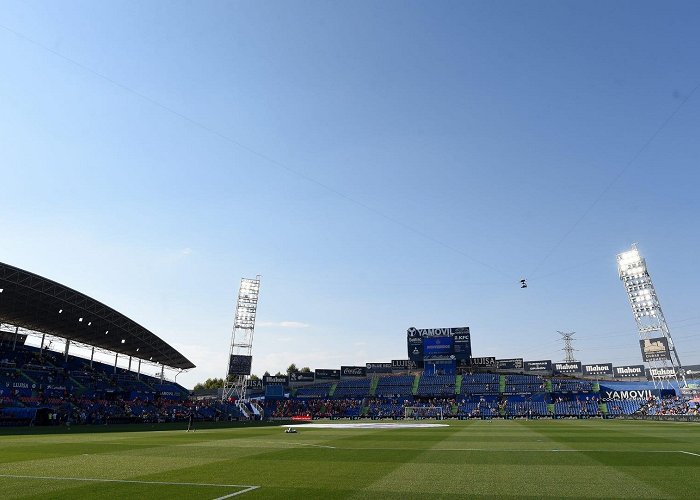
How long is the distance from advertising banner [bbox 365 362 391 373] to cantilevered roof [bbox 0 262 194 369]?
159 ft

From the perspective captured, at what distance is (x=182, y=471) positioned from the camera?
1608 cm

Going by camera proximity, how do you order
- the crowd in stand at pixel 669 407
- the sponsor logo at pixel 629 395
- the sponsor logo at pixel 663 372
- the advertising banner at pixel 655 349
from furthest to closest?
the sponsor logo at pixel 629 395 → the sponsor logo at pixel 663 372 → the advertising banner at pixel 655 349 → the crowd in stand at pixel 669 407

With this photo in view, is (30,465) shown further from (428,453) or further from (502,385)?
(502,385)

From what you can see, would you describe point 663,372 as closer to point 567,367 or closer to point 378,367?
point 567,367

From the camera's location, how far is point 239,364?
8950cm

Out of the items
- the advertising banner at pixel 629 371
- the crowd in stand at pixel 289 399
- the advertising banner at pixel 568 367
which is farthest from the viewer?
the advertising banner at pixel 568 367

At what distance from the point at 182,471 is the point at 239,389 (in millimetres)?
88464

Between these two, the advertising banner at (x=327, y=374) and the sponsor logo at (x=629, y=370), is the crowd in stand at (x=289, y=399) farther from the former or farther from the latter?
the sponsor logo at (x=629, y=370)

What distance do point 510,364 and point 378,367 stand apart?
1302 inches

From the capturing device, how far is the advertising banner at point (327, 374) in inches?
4540

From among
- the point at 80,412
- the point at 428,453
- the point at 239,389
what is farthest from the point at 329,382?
the point at 428,453

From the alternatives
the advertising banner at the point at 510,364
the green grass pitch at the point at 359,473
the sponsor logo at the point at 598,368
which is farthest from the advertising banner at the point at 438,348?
the green grass pitch at the point at 359,473

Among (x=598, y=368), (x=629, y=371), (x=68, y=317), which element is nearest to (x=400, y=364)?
(x=598, y=368)

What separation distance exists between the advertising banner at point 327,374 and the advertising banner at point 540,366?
4787 cm
